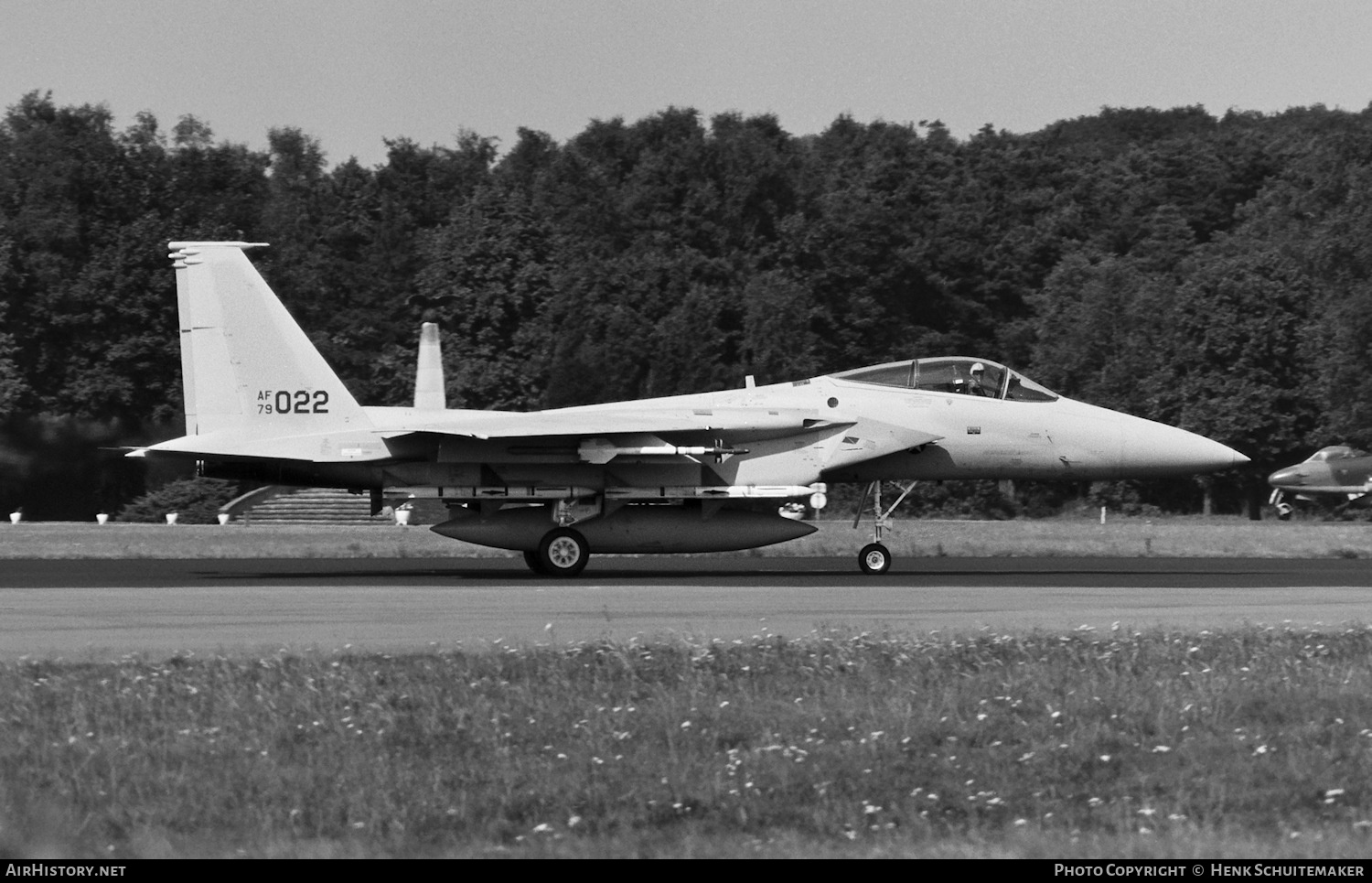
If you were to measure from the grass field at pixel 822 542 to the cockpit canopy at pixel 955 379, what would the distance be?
5.06 meters

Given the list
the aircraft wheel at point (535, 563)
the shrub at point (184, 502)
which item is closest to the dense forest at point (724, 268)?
the shrub at point (184, 502)

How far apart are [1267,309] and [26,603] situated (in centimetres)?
4631

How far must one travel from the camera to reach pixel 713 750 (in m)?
8.62

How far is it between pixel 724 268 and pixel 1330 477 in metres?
27.0

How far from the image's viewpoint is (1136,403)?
5475cm

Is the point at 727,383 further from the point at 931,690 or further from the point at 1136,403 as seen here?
the point at 931,690

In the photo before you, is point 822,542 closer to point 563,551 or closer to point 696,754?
point 563,551

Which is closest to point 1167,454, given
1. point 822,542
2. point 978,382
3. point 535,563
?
point 978,382

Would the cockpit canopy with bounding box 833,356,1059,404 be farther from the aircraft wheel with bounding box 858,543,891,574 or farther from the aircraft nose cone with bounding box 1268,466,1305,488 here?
the aircraft nose cone with bounding box 1268,466,1305,488

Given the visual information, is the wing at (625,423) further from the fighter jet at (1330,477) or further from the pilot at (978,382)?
the fighter jet at (1330,477)

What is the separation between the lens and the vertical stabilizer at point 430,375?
2260 cm

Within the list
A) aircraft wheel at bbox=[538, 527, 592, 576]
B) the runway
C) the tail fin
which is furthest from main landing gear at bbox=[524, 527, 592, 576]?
the tail fin
